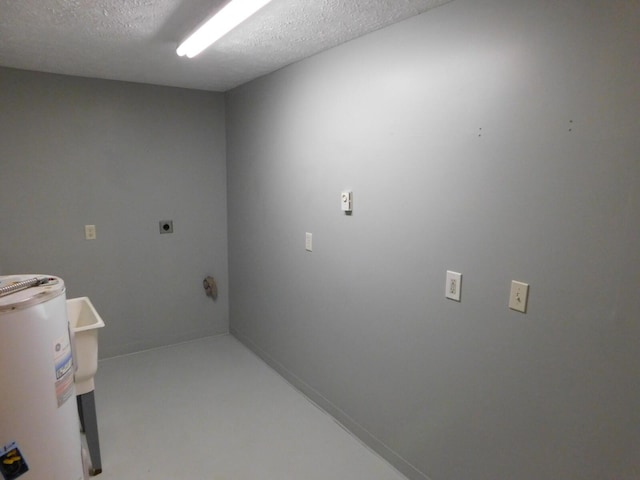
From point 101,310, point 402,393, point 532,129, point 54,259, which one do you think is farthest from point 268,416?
point 532,129

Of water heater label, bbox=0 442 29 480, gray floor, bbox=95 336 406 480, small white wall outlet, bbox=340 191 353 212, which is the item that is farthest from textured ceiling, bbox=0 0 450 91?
gray floor, bbox=95 336 406 480

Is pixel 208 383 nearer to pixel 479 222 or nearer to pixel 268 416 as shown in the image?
pixel 268 416

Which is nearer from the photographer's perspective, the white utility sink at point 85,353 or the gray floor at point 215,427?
the white utility sink at point 85,353

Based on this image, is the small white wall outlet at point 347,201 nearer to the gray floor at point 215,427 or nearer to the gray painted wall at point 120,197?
the gray floor at point 215,427

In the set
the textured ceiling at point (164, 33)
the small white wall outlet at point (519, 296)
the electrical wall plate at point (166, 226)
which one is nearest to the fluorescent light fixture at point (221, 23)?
the textured ceiling at point (164, 33)

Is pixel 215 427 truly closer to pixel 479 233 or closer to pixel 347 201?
pixel 347 201

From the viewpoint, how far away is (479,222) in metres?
1.60

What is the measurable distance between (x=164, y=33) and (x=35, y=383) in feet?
5.57

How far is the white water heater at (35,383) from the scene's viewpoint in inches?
54.6

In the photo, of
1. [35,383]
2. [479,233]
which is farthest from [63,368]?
[479,233]

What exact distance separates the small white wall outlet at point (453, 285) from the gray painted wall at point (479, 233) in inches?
1.4

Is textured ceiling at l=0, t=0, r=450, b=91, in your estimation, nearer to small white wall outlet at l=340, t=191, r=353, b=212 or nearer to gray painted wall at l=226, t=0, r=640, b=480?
gray painted wall at l=226, t=0, r=640, b=480

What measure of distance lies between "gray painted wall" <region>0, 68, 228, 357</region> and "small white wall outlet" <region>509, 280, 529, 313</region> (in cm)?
280

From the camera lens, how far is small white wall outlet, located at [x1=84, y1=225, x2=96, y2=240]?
3.12 meters
